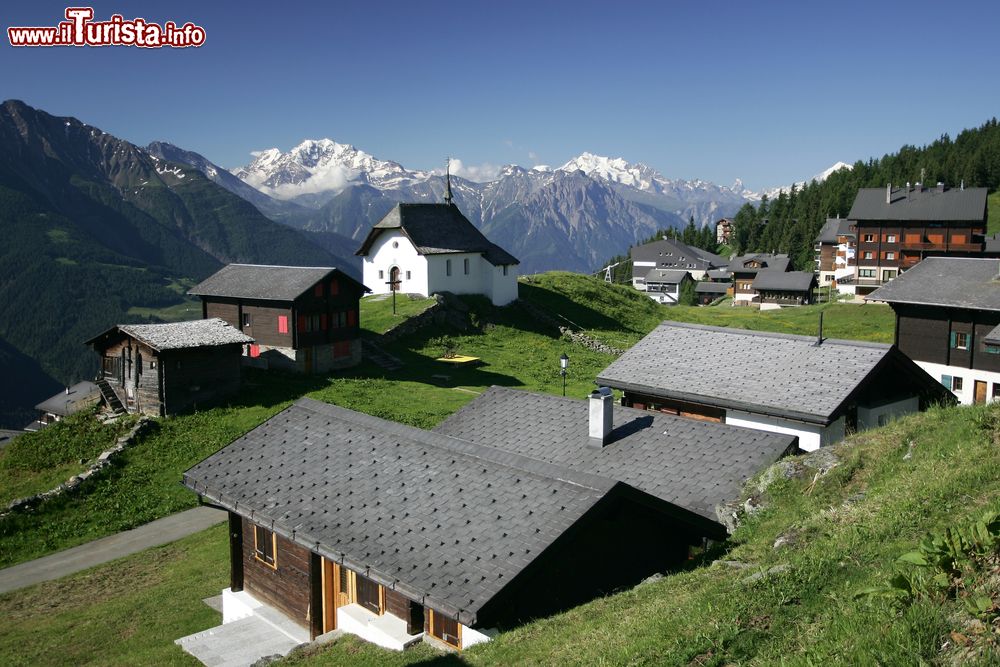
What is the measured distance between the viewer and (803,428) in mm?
22500

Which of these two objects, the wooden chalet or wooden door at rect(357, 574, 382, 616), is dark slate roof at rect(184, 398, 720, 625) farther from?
wooden door at rect(357, 574, 382, 616)

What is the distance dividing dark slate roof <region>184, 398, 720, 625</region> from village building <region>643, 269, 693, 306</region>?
119m

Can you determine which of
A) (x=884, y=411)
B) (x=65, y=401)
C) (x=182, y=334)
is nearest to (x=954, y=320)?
(x=884, y=411)

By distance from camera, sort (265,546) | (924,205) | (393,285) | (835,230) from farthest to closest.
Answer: (835,230) < (924,205) < (393,285) < (265,546)

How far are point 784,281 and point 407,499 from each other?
325ft

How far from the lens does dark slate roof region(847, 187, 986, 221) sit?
87.8 meters

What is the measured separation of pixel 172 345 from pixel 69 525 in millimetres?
10155

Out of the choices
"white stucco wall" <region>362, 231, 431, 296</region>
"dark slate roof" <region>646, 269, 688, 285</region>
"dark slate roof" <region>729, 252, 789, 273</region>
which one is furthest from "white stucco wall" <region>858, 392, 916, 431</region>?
"dark slate roof" <region>646, 269, 688, 285</region>

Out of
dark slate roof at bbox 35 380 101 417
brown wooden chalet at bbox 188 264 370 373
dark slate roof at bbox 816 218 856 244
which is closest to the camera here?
brown wooden chalet at bbox 188 264 370 373

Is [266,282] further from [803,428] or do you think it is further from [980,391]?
[980,391]

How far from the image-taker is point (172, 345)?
1383 inches

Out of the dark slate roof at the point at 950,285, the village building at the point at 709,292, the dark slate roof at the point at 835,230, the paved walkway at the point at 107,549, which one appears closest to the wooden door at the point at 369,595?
the paved walkway at the point at 107,549

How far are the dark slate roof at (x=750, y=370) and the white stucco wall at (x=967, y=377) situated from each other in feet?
52.9

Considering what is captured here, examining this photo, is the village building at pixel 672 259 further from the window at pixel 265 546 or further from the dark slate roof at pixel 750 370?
the window at pixel 265 546
